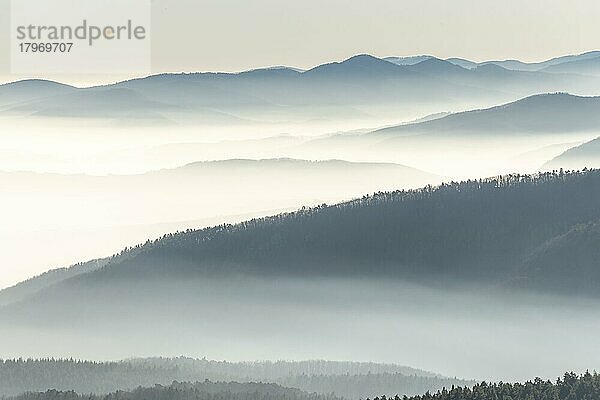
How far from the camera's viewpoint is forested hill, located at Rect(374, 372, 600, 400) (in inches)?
4633

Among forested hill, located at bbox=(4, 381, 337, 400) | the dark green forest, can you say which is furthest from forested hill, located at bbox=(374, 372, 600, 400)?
forested hill, located at bbox=(4, 381, 337, 400)

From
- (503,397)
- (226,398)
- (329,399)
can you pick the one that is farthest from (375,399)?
(503,397)

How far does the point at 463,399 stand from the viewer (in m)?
126

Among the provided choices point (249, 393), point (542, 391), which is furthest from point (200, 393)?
point (542, 391)

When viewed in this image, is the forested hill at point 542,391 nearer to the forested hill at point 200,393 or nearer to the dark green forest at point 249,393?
the dark green forest at point 249,393

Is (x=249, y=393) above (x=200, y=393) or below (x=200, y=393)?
below

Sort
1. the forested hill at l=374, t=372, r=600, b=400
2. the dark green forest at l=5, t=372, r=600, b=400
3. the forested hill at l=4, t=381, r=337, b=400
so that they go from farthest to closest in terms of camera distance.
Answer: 1. the forested hill at l=4, t=381, r=337, b=400
2. the dark green forest at l=5, t=372, r=600, b=400
3. the forested hill at l=374, t=372, r=600, b=400

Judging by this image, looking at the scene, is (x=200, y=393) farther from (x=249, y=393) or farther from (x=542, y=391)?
(x=542, y=391)

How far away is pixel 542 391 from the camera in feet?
399

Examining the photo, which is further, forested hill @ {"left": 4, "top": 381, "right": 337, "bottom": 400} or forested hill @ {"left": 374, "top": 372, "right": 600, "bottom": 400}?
forested hill @ {"left": 4, "top": 381, "right": 337, "bottom": 400}

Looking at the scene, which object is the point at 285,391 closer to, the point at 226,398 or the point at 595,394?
the point at 226,398

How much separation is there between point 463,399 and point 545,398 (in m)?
11.1

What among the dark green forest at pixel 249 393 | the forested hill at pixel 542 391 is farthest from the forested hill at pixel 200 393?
the forested hill at pixel 542 391

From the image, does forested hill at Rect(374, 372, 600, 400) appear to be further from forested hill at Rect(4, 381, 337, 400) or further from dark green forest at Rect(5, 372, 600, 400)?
forested hill at Rect(4, 381, 337, 400)
